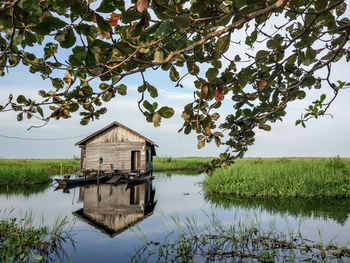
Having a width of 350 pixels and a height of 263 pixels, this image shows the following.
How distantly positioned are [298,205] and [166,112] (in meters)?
12.7

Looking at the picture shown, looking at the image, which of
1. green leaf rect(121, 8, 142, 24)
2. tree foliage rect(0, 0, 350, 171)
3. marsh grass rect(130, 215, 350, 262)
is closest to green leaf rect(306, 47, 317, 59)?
tree foliage rect(0, 0, 350, 171)

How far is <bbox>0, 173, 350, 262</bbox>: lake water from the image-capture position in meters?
8.11

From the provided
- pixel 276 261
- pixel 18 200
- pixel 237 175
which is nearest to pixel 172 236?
pixel 276 261

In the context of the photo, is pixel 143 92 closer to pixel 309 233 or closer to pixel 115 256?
pixel 115 256

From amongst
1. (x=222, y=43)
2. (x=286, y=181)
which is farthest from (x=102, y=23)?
(x=286, y=181)

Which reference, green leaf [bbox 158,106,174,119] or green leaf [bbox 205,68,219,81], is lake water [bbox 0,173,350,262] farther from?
green leaf [bbox 205,68,219,81]

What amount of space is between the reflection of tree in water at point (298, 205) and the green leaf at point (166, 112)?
997 centimetres

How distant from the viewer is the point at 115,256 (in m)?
7.39

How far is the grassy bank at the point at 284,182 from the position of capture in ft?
46.4

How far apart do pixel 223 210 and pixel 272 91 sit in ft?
32.4

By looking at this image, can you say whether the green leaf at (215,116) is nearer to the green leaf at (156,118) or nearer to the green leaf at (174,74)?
the green leaf at (174,74)

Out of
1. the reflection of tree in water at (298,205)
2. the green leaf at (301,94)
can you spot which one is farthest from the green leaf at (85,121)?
the reflection of tree in water at (298,205)

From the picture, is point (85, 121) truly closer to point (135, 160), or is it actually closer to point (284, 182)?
point (284, 182)

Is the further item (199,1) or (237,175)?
(237,175)
